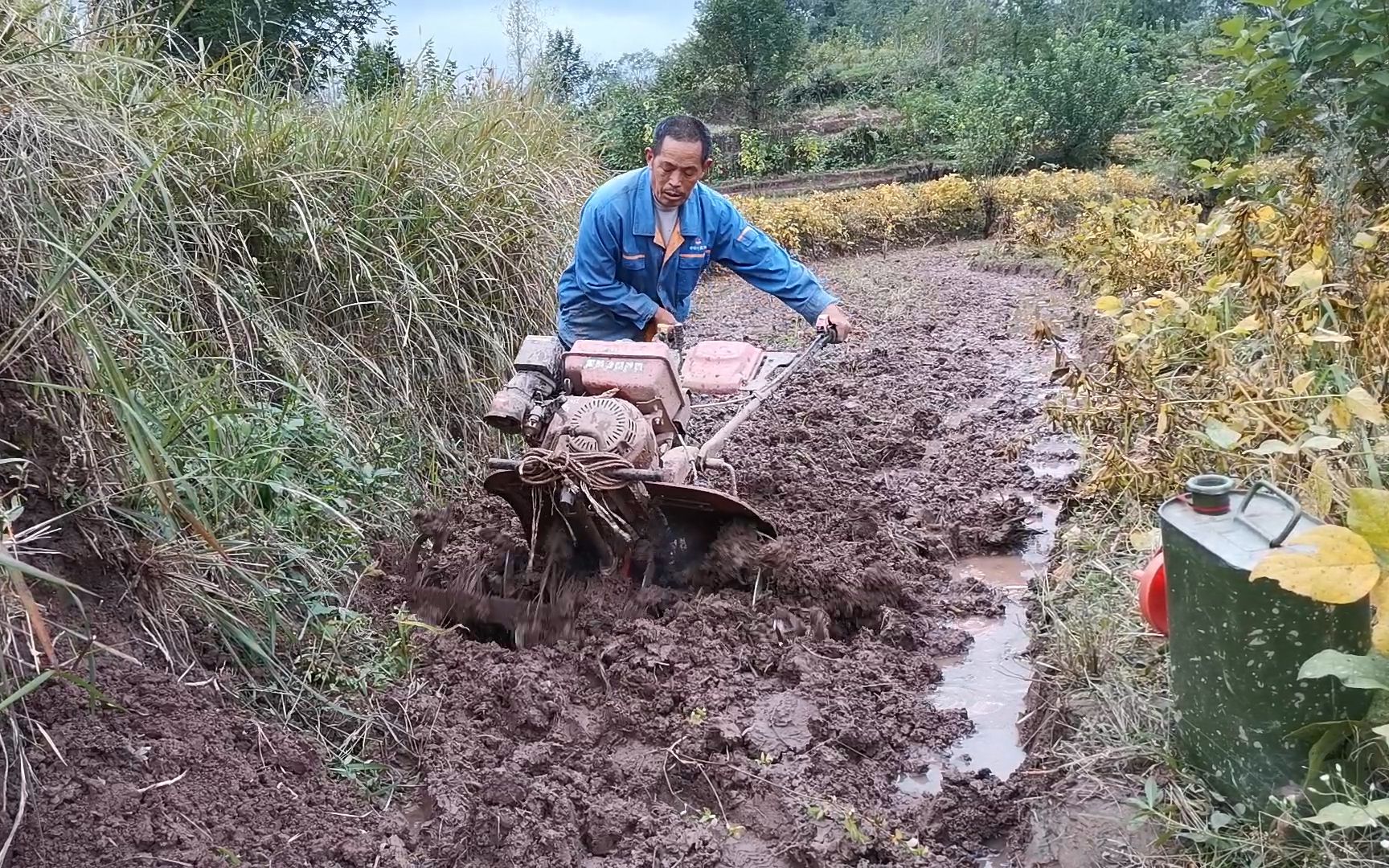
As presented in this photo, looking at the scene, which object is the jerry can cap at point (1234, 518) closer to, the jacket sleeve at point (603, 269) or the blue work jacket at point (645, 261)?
the blue work jacket at point (645, 261)

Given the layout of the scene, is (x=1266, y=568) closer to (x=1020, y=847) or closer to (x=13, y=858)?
(x=1020, y=847)

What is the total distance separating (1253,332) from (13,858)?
4471mm

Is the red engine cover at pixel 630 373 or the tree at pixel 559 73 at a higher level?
the tree at pixel 559 73

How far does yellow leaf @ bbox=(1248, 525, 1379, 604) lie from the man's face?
2829 millimetres

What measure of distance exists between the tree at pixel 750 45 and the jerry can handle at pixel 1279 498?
76.5 ft

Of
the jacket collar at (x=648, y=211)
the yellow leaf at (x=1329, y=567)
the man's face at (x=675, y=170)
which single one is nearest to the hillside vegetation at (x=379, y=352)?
the yellow leaf at (x=1329, y=567)

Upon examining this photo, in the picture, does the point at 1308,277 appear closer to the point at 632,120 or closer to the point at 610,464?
the point at 610,464

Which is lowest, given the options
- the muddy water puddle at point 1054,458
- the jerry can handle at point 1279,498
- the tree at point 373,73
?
the muddy water puddle at point 1054,458

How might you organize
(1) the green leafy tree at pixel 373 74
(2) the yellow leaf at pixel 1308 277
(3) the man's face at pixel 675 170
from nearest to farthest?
(2) the yellow leaf at pixel 1308 277 < (3) the man's face at pixel 675 170 < (1) the green leafy tree at pixel 373 74

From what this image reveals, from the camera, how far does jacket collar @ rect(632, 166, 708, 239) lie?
435 centimetres

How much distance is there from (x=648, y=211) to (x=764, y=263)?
56 cm

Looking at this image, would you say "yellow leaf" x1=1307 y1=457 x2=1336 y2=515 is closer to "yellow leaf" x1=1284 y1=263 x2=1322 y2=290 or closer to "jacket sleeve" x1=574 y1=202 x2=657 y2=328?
"yellow leaf" x1=1284 y1=263 x2=1322 y2=290

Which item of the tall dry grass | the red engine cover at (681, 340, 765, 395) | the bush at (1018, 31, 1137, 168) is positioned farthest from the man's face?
the bush at (1018, 31, 1137, 168)

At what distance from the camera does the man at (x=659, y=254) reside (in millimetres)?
4273
